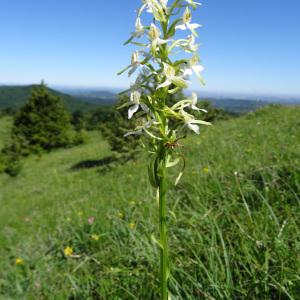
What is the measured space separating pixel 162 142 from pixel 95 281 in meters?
1.69

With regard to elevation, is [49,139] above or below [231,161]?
below

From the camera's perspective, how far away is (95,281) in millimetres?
2803

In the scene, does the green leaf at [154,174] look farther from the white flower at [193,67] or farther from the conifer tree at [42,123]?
the conifer tree at [42,123]

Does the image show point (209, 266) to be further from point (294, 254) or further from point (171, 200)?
point (171, 200)

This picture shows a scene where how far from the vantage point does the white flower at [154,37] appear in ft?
5.15

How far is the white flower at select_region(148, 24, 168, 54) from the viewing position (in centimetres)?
157

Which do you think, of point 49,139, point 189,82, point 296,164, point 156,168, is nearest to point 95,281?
point 156,168

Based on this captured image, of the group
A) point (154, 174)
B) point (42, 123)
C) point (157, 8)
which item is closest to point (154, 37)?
point (157, 8)

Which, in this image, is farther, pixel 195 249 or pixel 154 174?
pixel 195 249

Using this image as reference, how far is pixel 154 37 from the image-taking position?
1601 millimetres

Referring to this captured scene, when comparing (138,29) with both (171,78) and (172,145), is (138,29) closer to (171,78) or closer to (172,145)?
(171,78)

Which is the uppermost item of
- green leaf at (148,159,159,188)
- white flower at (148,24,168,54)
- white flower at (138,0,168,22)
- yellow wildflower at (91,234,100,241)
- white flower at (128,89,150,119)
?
white flower at (138,0,168,22)

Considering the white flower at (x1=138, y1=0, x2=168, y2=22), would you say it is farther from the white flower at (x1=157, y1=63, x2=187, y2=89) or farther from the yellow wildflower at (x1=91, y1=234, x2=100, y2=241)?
the yellow wildflower at (x1=91, y1=234, x2=100, y2=241)

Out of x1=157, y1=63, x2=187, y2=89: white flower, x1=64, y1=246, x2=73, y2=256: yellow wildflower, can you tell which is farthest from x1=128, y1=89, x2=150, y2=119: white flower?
x1=64, y1=246, x2=73, y2=256: yellow wildflower
